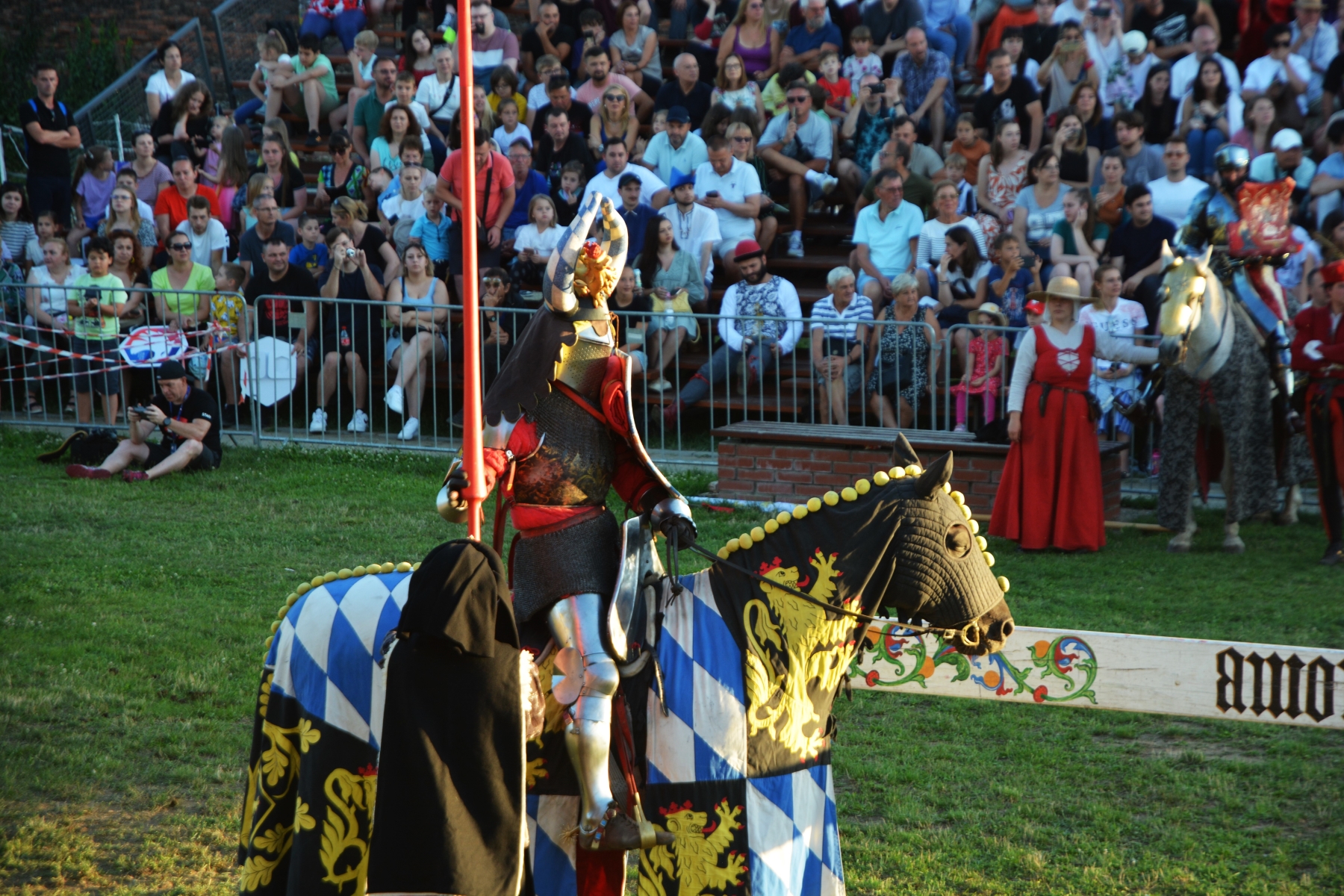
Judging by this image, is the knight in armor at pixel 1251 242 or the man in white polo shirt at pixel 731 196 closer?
the knight in armor at pixel 1251 242

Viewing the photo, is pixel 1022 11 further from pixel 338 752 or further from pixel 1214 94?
pixel 338 752

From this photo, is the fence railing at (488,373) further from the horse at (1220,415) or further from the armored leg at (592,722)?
the armored leg at (592,722)

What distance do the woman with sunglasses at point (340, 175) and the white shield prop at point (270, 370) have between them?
272 centimetres

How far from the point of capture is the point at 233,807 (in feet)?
19.0

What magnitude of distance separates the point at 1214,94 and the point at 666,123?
4925mm

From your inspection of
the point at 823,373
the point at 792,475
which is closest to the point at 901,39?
the point at 823,373

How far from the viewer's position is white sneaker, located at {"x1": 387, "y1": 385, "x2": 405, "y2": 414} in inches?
468

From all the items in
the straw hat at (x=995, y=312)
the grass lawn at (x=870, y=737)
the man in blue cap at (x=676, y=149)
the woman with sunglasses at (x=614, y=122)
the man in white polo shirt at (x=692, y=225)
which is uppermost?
the woman with sunglasses at (x=614, y=122)

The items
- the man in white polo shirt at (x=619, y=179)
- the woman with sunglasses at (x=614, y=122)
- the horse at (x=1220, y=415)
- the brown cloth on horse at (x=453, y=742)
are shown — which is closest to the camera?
the brown cloth on horse at (x=453, y=742)

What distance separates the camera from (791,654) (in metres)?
4.06

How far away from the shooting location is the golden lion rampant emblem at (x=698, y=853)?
3.94m

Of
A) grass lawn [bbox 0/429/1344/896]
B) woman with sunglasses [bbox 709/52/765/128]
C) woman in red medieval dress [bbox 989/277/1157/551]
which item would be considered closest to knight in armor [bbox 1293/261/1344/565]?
grass lawn [bbox 0/429/1344/896]

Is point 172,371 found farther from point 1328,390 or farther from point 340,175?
point 1328,390

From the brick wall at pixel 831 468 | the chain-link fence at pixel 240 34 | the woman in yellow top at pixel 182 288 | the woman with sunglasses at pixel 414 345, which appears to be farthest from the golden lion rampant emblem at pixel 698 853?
the chain-link fence at pixel 240 34
